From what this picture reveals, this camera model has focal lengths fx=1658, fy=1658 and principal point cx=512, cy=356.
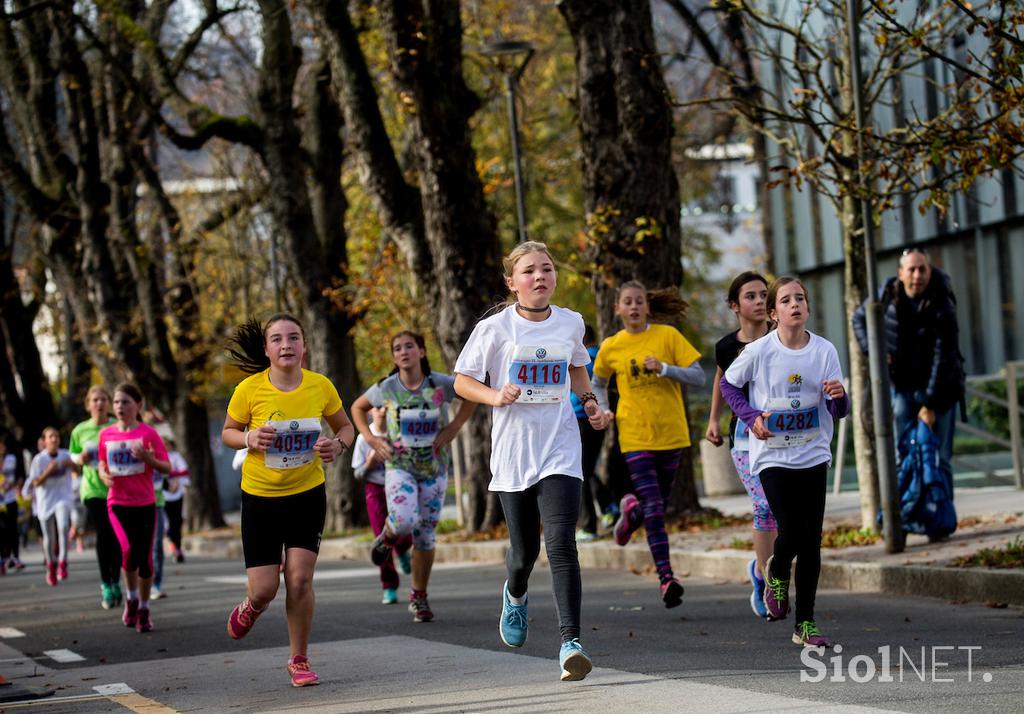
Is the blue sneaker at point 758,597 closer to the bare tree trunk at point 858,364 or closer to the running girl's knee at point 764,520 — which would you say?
the running girl's knee at point 764,520

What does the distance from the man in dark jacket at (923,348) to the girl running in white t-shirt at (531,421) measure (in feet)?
15.5

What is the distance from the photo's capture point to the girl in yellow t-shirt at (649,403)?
35.0 ft

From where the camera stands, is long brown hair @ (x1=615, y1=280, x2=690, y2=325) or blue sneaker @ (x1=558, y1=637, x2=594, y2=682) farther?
long brown hair @ (x1=615, y1=280, x2=690, y2=325)

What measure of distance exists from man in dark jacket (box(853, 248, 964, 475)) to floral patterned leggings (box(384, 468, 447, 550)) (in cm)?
346

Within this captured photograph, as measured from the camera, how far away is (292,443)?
8.17 meters

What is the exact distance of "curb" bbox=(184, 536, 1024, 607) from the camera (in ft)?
32.4

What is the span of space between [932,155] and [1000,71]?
645 mm

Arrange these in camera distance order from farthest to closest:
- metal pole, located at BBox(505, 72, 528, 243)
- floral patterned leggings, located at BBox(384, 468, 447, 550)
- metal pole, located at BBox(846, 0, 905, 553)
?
metal pole, located at BBox(505, 72, 528, 243) → metal pole, located at BBox(846, 0, 905, 553) → floral patterned leggings, located at BBox(384, 468, 447, 550)

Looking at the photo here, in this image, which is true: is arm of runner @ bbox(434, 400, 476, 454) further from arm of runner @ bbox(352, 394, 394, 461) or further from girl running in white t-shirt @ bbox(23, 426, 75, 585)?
girl running in white t-shirt @ bbox(23, 426, 75, 585)

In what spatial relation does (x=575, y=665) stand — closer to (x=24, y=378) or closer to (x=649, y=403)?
(x=649, y=403)

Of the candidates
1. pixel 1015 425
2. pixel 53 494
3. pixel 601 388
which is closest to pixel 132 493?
pixel 601 388

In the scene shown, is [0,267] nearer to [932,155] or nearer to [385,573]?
[385,573]

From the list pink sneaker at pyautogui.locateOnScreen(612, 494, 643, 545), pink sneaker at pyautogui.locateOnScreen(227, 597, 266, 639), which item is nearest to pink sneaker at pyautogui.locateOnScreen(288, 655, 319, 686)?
pink sneaker at pyautogui.locateOnScreen(227, 597, 266, 639)

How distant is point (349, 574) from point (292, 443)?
9093 millimetres
